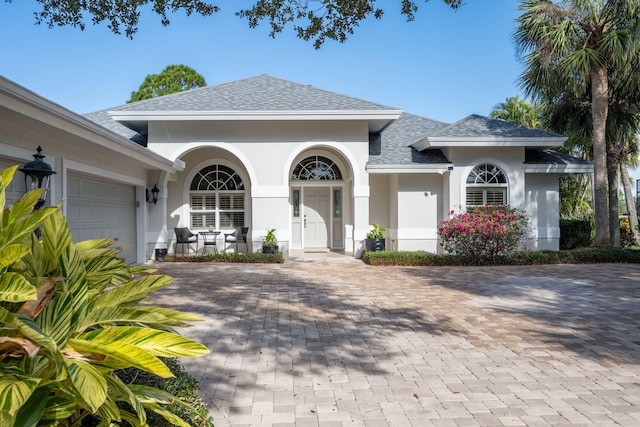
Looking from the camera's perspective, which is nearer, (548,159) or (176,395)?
(176,395)

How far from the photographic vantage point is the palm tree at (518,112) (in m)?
27.7

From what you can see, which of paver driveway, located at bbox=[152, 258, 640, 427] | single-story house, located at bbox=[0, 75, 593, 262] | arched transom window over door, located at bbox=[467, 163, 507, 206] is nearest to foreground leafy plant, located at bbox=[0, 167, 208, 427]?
paver driveway, located at bbox=[152, 258, 640, 427]

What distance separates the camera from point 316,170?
1667 cm

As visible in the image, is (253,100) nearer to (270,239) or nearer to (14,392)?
(270,239)

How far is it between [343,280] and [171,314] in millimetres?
7838

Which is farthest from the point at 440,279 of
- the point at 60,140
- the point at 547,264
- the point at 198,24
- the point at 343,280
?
the point at 60,140

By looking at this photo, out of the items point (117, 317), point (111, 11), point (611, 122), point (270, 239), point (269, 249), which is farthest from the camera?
point (611, 122)

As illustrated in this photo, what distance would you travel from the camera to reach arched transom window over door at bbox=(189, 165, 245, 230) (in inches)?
627

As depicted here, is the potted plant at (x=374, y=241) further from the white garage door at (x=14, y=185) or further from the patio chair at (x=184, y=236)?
the white garage door at (x=14, y=185)

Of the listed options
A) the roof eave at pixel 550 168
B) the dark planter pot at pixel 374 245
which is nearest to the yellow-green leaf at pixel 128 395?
the dark planter pot at pixel 374 245

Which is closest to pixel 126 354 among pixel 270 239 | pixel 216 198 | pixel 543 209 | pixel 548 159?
pixel 270 239

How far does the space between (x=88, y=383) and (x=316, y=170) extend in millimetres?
14901

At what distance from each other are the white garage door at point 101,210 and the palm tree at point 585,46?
1305 cm

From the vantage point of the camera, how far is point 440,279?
415 inches
